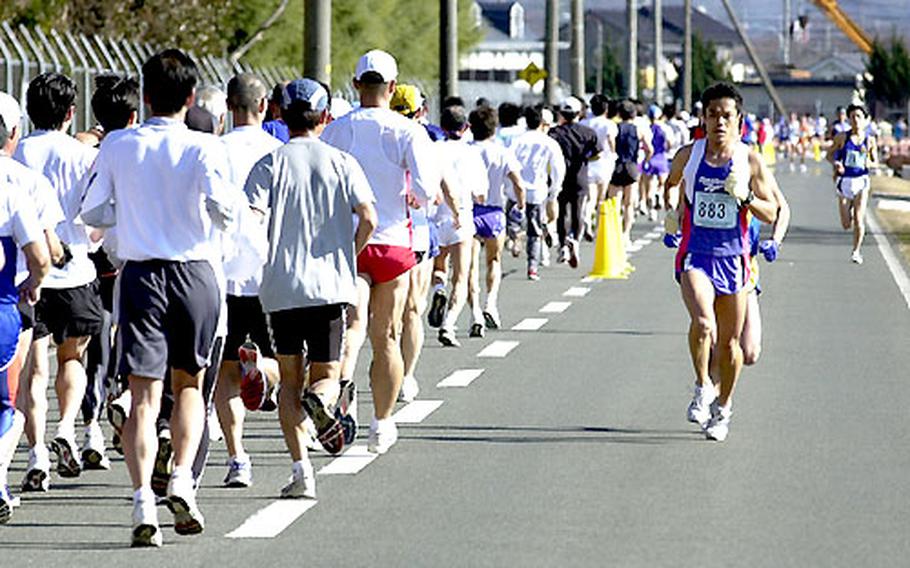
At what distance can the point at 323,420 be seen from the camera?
9773 millimetres

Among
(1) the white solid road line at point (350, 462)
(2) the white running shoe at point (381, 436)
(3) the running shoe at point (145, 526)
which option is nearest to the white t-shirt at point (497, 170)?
(2) the white running shoe at point (381, 436)

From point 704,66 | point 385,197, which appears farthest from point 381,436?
point 704,66

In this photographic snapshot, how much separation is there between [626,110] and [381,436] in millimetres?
20087

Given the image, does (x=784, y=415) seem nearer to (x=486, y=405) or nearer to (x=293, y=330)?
(x=486, y=405)

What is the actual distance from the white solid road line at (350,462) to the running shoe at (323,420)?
920 millimetres

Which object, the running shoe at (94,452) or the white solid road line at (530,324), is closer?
the running shoe at (94,452)

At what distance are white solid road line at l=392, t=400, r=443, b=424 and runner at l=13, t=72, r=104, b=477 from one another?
85.2 inches

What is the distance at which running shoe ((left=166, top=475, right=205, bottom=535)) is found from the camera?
8.83 metres

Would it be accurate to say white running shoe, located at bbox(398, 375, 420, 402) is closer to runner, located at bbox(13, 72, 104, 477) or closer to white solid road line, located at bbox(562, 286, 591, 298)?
runner, located at bbox(13, 72, 104, 477)

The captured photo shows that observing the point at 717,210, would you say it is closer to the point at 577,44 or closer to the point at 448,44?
the point at 448,44

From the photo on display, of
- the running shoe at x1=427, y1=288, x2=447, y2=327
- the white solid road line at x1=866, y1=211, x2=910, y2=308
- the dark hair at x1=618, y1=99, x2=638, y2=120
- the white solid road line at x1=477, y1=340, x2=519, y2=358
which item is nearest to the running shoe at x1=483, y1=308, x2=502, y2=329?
the white solid road line at x1=477, y1=340, x2=519, y2=358

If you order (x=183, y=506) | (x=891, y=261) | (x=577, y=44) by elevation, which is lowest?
(x=891, y=261)

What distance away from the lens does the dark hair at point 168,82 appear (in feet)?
29.0

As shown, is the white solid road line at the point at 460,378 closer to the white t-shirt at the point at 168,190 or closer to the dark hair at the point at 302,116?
the dark hair at the point at 302,116
